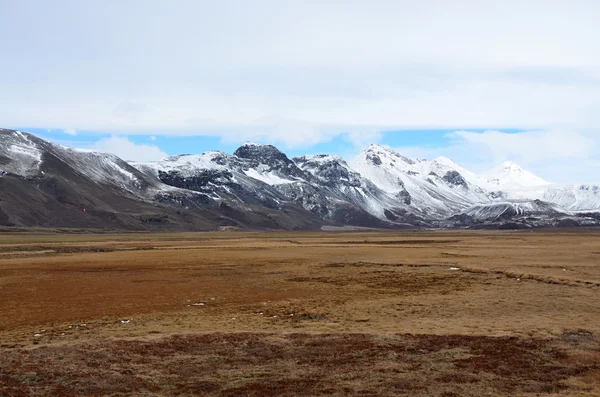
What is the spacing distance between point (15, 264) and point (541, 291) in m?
55.3

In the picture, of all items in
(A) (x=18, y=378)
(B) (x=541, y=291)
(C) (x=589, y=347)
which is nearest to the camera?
(A) (x=18, y=378)

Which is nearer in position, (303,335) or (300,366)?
(300,366)

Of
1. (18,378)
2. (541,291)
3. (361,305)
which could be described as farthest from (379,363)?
(541,291)

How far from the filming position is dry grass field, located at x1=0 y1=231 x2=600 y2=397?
735 inches

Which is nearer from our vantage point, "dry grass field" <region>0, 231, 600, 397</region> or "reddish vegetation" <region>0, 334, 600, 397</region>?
"reddish vegetation" <region>0, 334, 600, 397</region>

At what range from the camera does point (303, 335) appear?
2641 centimetres

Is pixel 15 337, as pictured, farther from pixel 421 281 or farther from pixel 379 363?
pixel 421 281

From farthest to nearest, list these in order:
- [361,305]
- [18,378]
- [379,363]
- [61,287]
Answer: [61,287]
[361,305]
[379,363]
[18,378]

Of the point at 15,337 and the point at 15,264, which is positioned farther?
the point at 15,264

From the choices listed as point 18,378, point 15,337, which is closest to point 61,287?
point 15,337

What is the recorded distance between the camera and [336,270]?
58.8m

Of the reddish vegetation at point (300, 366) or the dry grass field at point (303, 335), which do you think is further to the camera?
the dry grass field at point (303, 335)

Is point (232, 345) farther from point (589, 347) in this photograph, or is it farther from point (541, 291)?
point (541, 291)

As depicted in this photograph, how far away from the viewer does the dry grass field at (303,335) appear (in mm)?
18672
